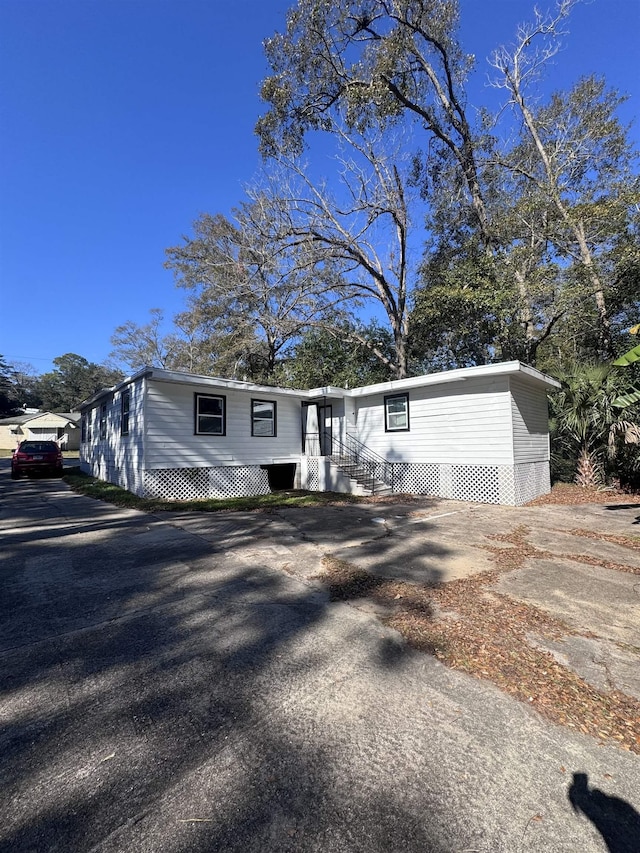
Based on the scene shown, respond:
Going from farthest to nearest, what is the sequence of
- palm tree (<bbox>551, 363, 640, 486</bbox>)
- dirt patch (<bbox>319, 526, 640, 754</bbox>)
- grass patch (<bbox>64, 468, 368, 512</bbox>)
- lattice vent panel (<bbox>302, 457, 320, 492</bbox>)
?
1. lattice vent panel (<bbox>302, 457, 320, 492</bbox>)
2. palm tree (<bbox>551, 363, 640, 486</bbox>)
3. grass patch (<bbox>64, 468, 368, 512</bbox>)
4. dirt patch (<bbox>319, 526, 640, 754</bbox>)

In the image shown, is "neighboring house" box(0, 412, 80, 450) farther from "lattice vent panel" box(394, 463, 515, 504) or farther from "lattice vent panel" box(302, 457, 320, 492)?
"lattice vent panel" box(394, 463, 515, 504)

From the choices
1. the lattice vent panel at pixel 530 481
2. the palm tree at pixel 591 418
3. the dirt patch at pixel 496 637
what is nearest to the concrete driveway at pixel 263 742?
the dirt patch at pixel 496 637

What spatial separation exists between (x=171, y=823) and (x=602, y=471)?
44.6 feet

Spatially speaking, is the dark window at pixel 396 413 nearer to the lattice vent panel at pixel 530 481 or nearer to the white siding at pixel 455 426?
the white siding at pixel 455 426

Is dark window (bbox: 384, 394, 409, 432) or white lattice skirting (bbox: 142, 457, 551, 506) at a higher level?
dark window (bbox: 384, 394, 409, 432)

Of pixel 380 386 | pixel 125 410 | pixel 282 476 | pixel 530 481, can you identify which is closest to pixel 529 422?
pixel 530 481

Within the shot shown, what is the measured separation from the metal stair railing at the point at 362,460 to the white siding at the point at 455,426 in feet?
1.08

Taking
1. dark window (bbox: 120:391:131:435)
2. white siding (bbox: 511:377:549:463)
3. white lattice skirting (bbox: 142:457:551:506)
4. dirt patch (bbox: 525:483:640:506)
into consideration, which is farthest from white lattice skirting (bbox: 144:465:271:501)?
dirt patch (bbox: 525:483:640:506)

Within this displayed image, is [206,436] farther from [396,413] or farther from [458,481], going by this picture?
[458,481]

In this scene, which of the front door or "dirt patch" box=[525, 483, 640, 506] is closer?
"dirt patch" box=[525, 483, 640, 506]

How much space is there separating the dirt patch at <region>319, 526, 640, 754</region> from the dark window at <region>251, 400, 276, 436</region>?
8020 millimetres

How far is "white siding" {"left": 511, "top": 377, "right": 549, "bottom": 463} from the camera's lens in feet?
33.6

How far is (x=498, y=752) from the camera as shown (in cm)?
195

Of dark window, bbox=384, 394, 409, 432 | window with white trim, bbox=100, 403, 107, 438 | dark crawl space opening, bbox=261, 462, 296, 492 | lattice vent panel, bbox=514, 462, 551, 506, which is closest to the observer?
lattice vent panel, bbox=514, 462, 551, 506
